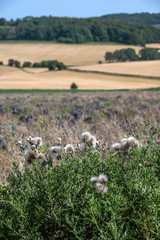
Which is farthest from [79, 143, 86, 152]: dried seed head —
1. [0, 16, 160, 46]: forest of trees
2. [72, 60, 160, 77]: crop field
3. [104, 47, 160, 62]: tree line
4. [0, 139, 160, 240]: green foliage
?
[0, 16, 160, 46]: forest of trees

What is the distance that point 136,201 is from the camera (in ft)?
9.09

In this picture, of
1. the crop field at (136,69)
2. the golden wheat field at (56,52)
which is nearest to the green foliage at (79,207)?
the crop field at (136,69)

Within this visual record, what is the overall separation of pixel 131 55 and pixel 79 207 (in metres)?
86.0

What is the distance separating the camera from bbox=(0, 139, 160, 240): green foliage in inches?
102

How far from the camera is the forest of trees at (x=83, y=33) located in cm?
11344

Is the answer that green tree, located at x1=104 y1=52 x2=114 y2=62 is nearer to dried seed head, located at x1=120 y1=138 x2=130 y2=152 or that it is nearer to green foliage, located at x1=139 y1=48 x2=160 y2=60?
green foliage, located at x1=139 y1=48 x2=160 y2=60

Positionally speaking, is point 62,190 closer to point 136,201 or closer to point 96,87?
point 136,201

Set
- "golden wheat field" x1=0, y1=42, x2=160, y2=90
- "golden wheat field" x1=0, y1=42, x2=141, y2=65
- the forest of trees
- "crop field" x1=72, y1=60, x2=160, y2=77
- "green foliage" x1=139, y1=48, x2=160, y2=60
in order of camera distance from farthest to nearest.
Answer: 1. the forest of trees
2. "golden wheat field" x1=0, y1=42, x2=141, y2=65
3. "green foliage" x1=139, y1=48, x2=160, y2=60
4. "crop field" x1=72, y1=60, x2=160, y2=77
5. "golden wheat field" x1=0, y1=42, x2=160, y2=90

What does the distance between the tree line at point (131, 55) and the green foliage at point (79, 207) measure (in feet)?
277

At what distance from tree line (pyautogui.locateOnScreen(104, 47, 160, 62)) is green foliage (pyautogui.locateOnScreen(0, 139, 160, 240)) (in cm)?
8448

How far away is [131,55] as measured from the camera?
8656 centimetres

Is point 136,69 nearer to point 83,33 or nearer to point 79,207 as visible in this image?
point 83,33

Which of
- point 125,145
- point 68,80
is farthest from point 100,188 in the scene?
point 68,80

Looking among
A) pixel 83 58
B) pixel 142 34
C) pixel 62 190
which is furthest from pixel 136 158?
pixel 142 34
